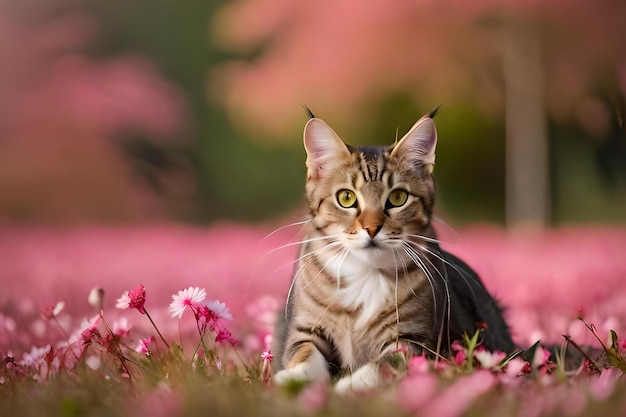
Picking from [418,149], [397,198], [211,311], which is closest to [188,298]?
[211,311]

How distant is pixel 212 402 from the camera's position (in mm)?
1614

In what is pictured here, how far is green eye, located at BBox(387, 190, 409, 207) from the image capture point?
7.41ft

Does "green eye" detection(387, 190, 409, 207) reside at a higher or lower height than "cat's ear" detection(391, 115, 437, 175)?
lower

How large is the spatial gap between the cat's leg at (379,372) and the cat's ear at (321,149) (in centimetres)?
55

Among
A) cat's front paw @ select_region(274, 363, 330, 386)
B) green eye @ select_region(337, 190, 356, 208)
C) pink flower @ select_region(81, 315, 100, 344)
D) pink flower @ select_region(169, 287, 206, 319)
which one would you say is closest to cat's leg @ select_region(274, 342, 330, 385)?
cat's front paw @ select_region(274, 363, 330, 386)

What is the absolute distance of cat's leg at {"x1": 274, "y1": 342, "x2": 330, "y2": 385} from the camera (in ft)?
6.96

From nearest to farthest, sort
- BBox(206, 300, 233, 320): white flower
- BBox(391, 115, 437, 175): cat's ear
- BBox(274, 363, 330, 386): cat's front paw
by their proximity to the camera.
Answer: BBox(274, 363, 330, 386): cat's front paw
BBox(206, 300, 233, 320): white flower
BBox(391, 115, 437, 175): cat's ear

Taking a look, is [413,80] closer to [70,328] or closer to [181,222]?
[181,222]

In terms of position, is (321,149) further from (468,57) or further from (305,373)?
(468,57)

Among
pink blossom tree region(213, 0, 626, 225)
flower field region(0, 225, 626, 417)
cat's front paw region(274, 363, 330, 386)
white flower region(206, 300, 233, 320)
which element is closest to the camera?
flower field region(0, 225, 626, 417)

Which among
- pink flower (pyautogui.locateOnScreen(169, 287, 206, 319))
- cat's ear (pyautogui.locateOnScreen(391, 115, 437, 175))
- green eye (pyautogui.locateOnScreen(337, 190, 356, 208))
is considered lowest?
pink flower (pyautogui.locateOnScreen(169, 287, 206, 319))

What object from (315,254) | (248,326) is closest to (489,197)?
(248,326)

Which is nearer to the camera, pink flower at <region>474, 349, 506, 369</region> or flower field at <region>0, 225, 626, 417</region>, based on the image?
flower field at <region>0, 225, 626, 417</region>

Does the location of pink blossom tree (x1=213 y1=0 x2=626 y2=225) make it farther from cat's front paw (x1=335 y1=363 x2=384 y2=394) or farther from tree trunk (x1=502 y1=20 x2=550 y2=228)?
cat's front paw (x1=335 y1=363 x2=384 y2=394)
